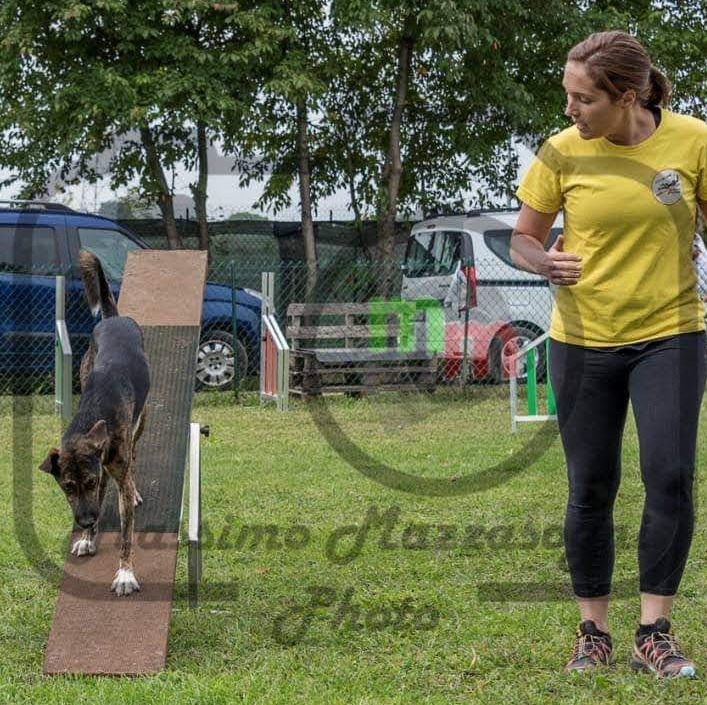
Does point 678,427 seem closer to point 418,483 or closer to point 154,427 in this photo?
point 154,427

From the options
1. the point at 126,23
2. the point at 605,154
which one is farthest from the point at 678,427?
the point at 126,23

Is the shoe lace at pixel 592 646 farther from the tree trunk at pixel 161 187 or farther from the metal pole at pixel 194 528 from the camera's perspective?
the tree trunk at pixel 161 187

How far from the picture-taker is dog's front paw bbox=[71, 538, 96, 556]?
15.1 feet

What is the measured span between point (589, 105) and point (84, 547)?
2824 mm

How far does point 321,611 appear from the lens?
4441 millimetres

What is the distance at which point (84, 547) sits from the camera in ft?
15.2

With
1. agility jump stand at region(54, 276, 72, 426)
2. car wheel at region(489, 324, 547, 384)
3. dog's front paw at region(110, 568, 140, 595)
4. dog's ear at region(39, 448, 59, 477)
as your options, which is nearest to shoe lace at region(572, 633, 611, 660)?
dog's front paw at region(110, 568, 140, 595)

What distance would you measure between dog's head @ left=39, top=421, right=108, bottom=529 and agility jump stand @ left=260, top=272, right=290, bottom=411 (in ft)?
22.5

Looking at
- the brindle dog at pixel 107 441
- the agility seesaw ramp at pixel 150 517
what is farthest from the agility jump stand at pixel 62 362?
the brindle dog at pixel 107 441

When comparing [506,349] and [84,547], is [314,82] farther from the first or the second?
[84,547]

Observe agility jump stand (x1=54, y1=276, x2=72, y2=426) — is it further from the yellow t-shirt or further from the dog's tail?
the yellow t-shirt

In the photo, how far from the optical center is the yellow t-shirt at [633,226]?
3316mm

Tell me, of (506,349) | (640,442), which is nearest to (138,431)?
(640,442)

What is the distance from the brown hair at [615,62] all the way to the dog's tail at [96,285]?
10.7 feet
